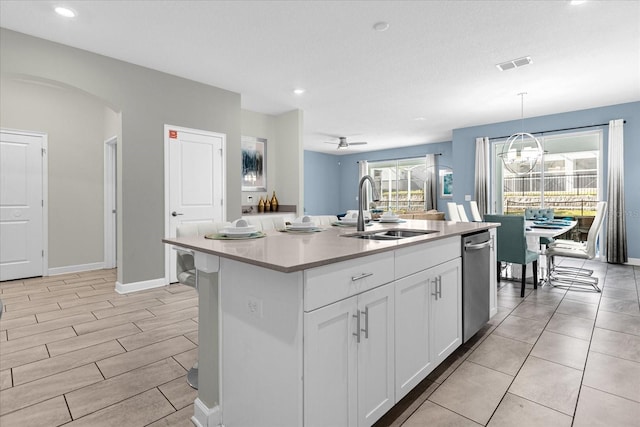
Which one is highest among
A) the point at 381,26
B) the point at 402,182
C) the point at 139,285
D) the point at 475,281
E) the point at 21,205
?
the point at 381,26

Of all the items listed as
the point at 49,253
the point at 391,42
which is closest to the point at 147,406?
the point at 391,42

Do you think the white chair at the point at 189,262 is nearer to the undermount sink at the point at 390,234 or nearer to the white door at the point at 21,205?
the undermount sink at the point at 390,234

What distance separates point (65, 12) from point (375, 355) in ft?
11.7

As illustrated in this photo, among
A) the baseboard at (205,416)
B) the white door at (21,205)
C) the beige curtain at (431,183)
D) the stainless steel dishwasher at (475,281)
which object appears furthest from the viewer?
the beige curtain at (431,183)

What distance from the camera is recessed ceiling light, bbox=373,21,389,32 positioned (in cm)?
291

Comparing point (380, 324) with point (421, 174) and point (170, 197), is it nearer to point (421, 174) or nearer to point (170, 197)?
point (170, 197)

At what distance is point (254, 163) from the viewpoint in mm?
5930

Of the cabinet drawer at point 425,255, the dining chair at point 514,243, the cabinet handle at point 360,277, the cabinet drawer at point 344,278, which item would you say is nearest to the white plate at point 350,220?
the cabinet drawer at point 425,255

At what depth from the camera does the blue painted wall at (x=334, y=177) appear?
1032 centimetres

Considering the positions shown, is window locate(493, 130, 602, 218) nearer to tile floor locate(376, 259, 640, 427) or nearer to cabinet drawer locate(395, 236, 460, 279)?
tile floor locate(376, 259, 640, 427)

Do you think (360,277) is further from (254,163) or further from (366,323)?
(254,163)

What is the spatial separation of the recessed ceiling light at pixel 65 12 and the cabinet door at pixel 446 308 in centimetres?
349

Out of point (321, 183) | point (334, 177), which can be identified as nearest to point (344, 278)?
point (321, 183)

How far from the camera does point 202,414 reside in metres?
1.54
